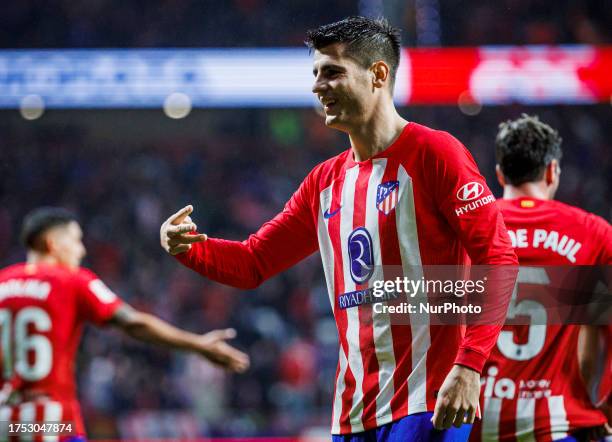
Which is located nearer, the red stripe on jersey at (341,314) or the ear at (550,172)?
the red stripe on jersey at (341,314)

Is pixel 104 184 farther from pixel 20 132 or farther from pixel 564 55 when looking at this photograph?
pixel 564 55

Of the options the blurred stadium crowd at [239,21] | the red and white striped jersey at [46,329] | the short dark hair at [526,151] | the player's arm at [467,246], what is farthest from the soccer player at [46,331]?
the blurred stadium crowd at [239,21]

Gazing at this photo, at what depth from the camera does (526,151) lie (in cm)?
345

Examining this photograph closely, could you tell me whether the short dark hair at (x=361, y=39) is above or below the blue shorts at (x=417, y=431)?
above

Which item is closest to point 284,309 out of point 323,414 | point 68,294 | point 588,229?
point 323,414

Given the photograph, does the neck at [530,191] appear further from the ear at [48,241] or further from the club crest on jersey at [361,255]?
the ear at [48,241]

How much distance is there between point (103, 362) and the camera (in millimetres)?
10289

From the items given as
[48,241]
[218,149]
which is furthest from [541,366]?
[218,149]

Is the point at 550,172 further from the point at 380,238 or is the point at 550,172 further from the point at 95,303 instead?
the point at 95,303

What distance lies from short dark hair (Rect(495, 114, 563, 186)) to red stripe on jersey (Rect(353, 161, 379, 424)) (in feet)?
3.37

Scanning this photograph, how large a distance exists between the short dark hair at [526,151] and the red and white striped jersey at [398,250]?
3.20 feet

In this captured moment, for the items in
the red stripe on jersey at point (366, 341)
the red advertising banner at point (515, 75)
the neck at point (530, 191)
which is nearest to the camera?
the red stripe on jersey at point (366, 341)

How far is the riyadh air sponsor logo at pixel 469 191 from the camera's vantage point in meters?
2.37

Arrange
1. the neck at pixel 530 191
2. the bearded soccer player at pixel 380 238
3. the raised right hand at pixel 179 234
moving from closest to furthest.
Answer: the bearded soccer player at pixel 380 238 < the raised right hand at pixel 179 234 < the neck at pixel 530 191
